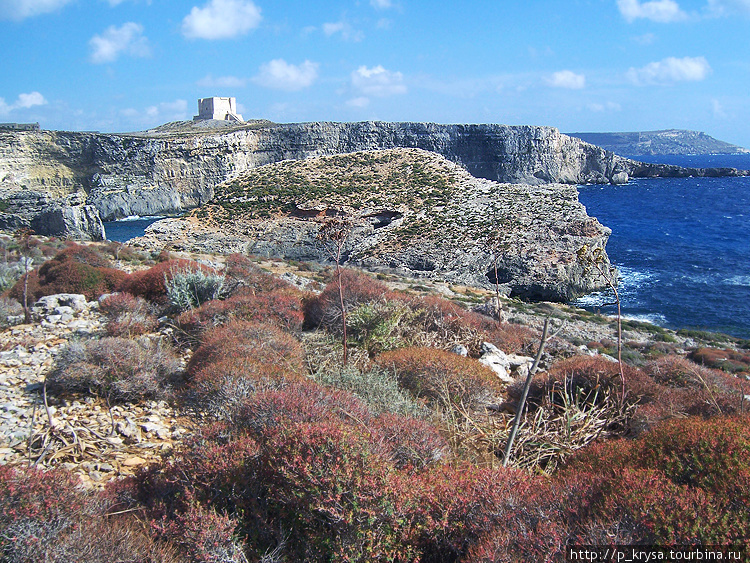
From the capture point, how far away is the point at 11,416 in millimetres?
4414

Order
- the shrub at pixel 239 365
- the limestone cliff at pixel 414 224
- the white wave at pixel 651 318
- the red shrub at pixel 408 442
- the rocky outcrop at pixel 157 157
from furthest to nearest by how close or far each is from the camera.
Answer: the rocky outcrop at pixel 157 157 < the limestone cliff at pixel 414 224 < the white wave at pixel 651 318 < the shrub at pixel 239 365 < the red shrub at pixel 408 442

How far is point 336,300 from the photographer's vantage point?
7711mm

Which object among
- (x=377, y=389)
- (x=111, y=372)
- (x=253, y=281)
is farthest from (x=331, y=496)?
(x=253, y=281)

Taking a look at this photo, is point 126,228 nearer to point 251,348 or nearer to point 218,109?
point 218,109

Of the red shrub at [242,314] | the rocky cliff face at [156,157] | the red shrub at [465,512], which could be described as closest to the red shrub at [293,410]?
the red shrub at [465,512]

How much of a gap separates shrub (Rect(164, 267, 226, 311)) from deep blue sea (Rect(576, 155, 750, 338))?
75.3ft

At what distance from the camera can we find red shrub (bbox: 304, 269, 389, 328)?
7477mm

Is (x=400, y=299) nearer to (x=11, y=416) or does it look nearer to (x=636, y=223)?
(x=11, y=416)

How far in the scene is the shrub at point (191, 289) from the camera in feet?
26.4

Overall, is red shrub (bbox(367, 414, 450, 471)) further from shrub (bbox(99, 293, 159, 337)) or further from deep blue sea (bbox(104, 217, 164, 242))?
deep blue sea (bbox(104, 217, 164, 242))

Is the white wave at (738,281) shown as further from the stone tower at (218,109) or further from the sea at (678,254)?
the stone tower at (218,109)

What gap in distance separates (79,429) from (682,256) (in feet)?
140

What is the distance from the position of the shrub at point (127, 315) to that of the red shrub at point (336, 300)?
2526mm

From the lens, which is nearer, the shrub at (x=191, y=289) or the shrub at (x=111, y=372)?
the shrub at (x=111, y=372)
